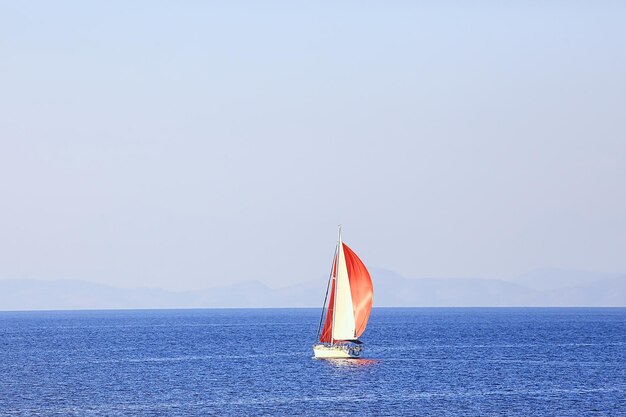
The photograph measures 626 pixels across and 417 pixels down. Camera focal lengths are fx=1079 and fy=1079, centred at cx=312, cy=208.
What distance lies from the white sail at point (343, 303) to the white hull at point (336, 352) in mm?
3398

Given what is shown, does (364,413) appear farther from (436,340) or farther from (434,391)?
(436,340)

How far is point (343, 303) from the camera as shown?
10719 centimetres

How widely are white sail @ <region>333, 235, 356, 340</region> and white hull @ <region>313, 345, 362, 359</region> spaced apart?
340 cm

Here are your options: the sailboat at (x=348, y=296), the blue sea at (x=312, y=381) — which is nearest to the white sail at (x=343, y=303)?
the sailboat at (x=348, y=296)

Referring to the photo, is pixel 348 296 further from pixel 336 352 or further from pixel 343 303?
pixel 336 352

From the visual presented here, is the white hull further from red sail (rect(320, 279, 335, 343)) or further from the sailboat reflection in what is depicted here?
red sail (rect(320, 279, 335, 343))

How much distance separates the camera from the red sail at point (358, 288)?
10688 centimetres

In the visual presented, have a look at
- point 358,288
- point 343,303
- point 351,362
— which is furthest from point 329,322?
point 351,362

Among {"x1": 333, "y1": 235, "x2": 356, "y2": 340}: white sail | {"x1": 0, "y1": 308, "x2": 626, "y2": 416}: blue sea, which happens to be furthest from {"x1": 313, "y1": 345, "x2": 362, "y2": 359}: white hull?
{"x1": 333, "y1": 235, "x2": 356, "y2": 340}: white sail

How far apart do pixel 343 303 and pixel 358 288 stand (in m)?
2.11

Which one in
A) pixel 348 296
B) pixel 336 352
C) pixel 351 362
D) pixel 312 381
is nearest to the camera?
pixel 312 381

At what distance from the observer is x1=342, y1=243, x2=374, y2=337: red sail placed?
107 metres

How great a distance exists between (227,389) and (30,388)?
1630 cm

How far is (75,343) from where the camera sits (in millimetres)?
167750
